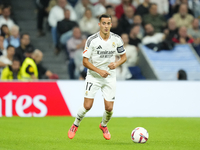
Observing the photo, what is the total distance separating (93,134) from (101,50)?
6.80 feet

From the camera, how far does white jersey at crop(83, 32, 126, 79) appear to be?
7617 mm

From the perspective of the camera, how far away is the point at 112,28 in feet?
49.6

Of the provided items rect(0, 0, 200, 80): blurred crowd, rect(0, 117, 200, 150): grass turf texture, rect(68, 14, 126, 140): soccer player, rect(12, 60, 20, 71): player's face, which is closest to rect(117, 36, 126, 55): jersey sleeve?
rect(68, 14, 126, 140): soccer player

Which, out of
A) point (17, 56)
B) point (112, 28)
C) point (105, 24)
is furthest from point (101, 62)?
point (112, 28)

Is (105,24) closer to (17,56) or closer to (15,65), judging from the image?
(15,65)

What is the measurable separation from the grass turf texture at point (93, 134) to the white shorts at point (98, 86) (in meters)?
0.85

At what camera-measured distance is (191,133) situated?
29.3 feet

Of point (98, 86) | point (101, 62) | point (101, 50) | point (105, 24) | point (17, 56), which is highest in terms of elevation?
point (105, 24)

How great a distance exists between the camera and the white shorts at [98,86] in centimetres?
773

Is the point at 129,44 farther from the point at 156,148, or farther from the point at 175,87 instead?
the point at 156,148

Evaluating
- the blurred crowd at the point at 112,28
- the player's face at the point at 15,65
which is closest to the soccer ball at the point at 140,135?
the blurred crowd at the point at 112,28

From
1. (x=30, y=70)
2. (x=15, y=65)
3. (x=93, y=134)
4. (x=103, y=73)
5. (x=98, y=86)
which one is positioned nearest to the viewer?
(x=103, y=73)

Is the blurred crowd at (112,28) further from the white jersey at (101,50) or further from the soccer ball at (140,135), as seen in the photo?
the soccer ball at (140,135)

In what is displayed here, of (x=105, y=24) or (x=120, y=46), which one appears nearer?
(x=105, y=24)
